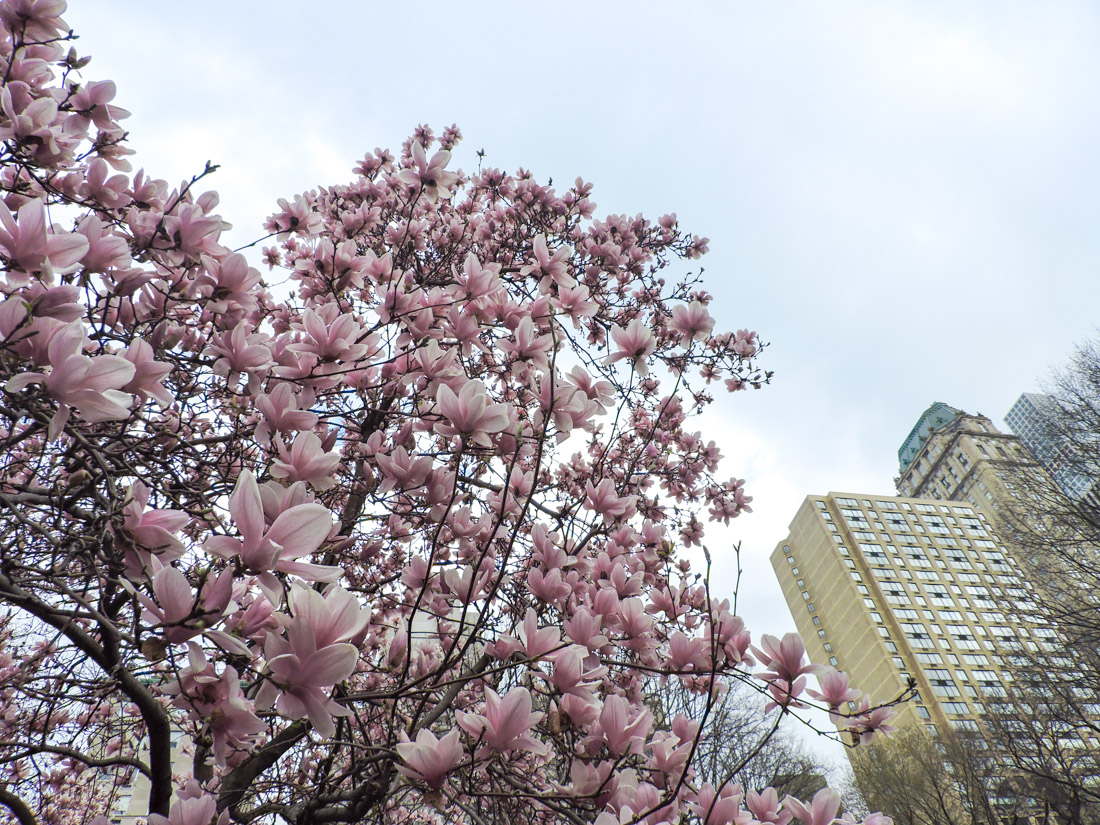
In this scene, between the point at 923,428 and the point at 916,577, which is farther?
the point at 923,428

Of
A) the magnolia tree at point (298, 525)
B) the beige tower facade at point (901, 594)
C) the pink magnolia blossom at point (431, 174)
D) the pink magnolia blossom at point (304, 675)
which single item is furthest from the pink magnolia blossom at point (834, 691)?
the beige tower facade at point (901, 594)

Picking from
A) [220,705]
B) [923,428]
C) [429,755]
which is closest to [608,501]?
[429,755]

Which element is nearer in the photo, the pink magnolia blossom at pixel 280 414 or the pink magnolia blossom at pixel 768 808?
the pink magnolia blossom at pixel 280 414

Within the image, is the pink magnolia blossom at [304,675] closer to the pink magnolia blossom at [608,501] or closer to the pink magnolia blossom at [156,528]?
the pink magnolia blossom at [156,528]

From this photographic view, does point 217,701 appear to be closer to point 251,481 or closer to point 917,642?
point 251,481

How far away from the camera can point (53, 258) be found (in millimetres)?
1290

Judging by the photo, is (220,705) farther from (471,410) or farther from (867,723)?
(867,723)

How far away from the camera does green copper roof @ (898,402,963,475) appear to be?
191ft

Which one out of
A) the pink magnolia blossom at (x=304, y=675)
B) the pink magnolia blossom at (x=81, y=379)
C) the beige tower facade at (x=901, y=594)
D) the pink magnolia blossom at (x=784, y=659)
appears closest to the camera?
the pink magnolia blossom at (x=304, y=675)

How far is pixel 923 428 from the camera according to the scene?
6097 cm

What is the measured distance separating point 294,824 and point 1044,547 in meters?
11.4

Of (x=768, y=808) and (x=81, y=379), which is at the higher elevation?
(x=81, y=379)

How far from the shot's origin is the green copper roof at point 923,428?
58156 mm

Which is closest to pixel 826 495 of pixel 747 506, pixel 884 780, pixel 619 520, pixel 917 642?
pixel 917 642
